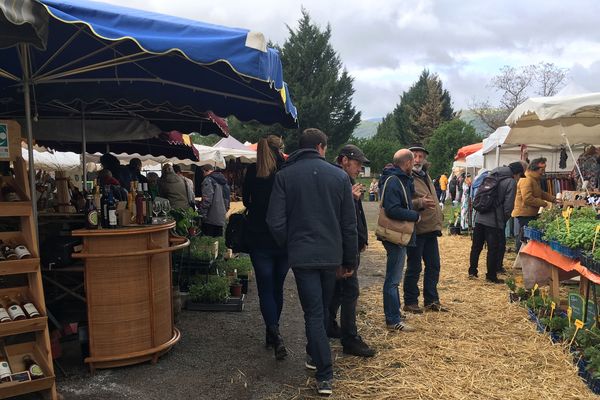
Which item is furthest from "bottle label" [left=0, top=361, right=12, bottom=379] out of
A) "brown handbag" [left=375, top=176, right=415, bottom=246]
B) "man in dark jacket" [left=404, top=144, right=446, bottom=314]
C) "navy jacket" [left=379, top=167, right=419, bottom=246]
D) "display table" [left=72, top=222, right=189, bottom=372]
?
"man in dark jacket" [left=404, top=144, right=446, bottom=314]

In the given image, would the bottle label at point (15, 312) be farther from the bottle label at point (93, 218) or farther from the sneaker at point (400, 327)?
the sneaker at point (400, 327)

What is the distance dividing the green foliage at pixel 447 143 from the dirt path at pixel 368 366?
89.0 ft

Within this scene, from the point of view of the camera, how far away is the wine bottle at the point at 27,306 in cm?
346

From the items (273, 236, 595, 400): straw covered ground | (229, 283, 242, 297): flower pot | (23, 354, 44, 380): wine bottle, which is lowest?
(273, 236, 595, 400): straw covered ground

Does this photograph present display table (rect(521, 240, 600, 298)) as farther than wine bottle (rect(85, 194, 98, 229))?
Yes

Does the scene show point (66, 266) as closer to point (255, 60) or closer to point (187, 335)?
point (187, 335)

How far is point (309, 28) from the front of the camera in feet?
127

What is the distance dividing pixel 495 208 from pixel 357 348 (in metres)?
3.80

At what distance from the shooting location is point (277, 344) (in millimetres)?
4426

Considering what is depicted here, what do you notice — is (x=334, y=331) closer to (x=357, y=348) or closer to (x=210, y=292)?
(x=357, y=348)

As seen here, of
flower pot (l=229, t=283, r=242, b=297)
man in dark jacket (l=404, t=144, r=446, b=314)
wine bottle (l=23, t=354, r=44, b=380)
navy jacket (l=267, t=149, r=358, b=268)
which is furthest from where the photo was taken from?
flower pot (l=229, t=283, r=242, b=297)

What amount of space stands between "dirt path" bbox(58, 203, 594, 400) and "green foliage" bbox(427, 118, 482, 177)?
27132 millimetres

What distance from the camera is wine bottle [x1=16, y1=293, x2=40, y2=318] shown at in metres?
3.46

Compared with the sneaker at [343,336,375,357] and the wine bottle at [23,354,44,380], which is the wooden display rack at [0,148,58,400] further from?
the sneaker at [343,336,375,357]
